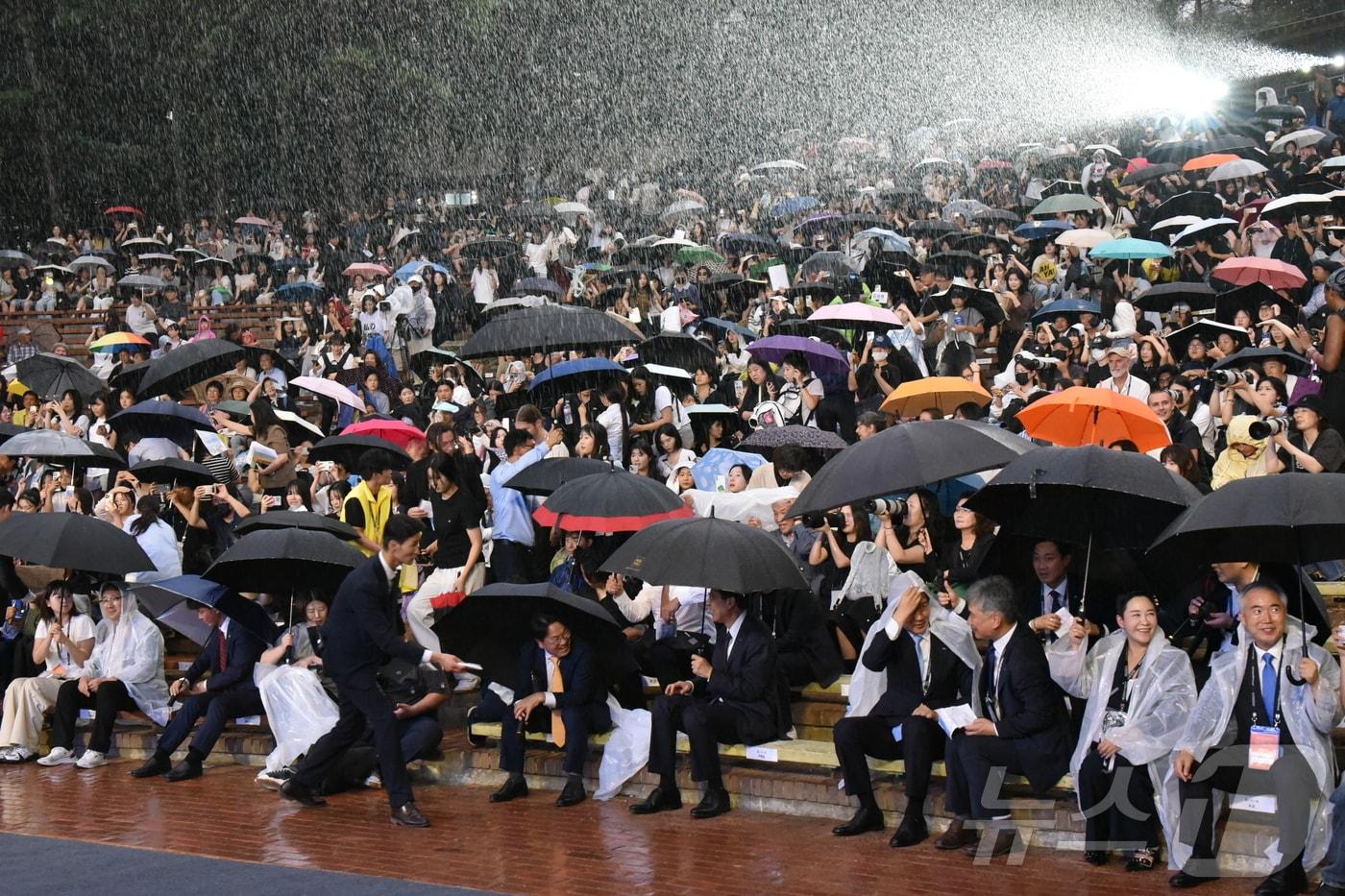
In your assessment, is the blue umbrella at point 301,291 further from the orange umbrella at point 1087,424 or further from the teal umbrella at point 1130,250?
the orange umbrella at point 1087,424

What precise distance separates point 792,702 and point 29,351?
18.8m

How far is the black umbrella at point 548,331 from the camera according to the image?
14.9 metres

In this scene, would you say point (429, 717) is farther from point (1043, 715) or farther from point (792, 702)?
point (1043, 715)

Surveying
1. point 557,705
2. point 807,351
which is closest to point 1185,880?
point 557,705

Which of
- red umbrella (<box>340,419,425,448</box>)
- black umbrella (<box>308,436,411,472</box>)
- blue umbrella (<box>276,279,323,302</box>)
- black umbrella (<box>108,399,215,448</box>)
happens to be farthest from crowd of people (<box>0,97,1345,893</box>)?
blue umbrella (<box>276,279,323,302</box>)

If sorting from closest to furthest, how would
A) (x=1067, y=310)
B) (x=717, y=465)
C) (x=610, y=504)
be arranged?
(x=610, y=504) → (x=717, y=465) → (x=1067, y=310)

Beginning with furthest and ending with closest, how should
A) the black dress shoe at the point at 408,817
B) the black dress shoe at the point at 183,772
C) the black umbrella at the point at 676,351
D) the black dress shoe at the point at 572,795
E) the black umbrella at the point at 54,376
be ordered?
the black umbrella at the point at 54,376 → the black umbrella at the point at 676,351 → the black dress shoe at the point at 183,772 → the black dress shoe at the point at 572,795 → the black dress shoe at the point at 408,817

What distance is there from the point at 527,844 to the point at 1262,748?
384 centimetres

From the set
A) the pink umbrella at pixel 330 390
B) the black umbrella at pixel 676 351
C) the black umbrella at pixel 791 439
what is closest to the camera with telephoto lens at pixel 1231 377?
the black umbrella at pixel 791 439

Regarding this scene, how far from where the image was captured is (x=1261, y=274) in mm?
17781

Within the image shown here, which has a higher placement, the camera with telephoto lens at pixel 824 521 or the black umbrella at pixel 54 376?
the black umbrella at pixel 54 376

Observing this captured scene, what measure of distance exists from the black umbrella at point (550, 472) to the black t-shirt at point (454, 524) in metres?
0.36

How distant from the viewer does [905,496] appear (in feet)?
35.7

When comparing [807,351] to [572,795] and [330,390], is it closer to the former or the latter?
[330,390]
